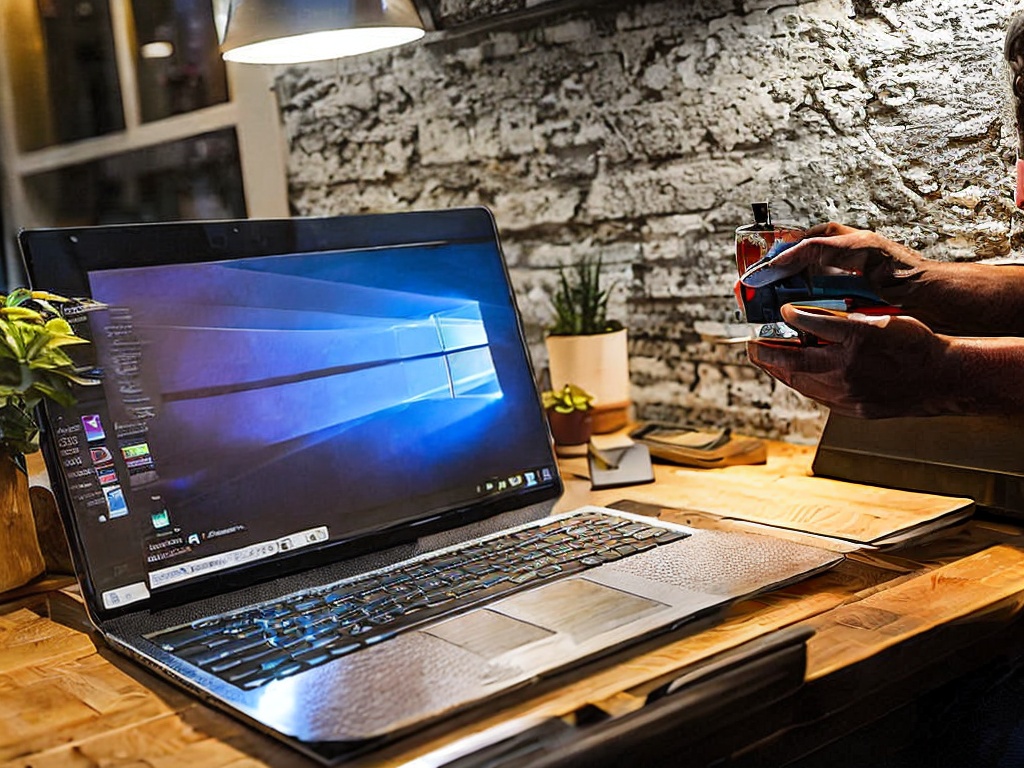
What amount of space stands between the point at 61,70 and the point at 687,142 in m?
2.35

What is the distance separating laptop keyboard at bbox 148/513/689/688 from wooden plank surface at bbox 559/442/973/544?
0.58 ft

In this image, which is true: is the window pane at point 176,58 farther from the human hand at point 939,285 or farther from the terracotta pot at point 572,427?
the human hand at point 939,285

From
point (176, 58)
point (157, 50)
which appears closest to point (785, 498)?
point (176, 58)

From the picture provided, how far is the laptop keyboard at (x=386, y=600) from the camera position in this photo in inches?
34.9

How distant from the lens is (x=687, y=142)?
71.4 inches

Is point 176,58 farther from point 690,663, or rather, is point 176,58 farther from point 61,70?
point 690,663

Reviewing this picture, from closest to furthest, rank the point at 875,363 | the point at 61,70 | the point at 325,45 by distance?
the point at 875,363 → the point at 325,45 → the point at 61,70

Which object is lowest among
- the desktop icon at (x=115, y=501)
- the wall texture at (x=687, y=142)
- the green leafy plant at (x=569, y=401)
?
the green leafy plant at (x=569, y=401)

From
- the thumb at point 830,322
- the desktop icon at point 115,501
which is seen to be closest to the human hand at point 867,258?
the thumb at point 830,322

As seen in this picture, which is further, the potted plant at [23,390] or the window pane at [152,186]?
the window pane at [152,186]

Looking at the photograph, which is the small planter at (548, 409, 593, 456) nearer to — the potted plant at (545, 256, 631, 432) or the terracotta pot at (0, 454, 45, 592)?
the potted plant at (545, 256, 631, 432)

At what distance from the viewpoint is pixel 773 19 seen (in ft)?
5.44

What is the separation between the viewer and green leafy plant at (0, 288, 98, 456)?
102 centimetres

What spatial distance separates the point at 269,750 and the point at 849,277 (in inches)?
32.3
